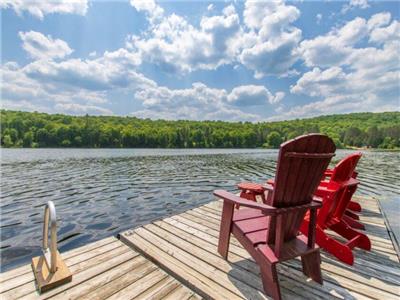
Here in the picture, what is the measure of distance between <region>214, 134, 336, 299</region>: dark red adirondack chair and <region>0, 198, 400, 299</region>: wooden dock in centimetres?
24

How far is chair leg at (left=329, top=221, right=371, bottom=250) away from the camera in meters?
2.62

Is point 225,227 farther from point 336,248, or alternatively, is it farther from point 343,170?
point 343,170

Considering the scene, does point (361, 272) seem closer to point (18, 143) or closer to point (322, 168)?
point (322, 168)

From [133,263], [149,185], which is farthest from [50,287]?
[149,185]

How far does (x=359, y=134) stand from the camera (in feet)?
197

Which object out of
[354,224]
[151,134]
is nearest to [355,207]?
[354,224]

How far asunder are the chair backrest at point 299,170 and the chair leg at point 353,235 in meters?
1.37

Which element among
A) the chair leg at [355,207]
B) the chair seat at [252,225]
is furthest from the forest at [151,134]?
the chair seat at [252,225]

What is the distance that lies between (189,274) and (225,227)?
0.59 m

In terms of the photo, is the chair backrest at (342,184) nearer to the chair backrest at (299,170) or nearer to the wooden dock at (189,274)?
the wooden dock at (189,274)

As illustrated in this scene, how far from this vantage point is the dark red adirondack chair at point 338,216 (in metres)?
2.41

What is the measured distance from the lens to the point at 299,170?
167cm

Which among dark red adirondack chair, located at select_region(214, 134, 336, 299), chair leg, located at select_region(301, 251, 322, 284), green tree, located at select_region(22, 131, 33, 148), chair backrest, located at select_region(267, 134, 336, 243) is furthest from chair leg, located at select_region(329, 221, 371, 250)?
green tree, located at select_region(22, 131, 33, 148)

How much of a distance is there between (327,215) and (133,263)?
2.36 metres
